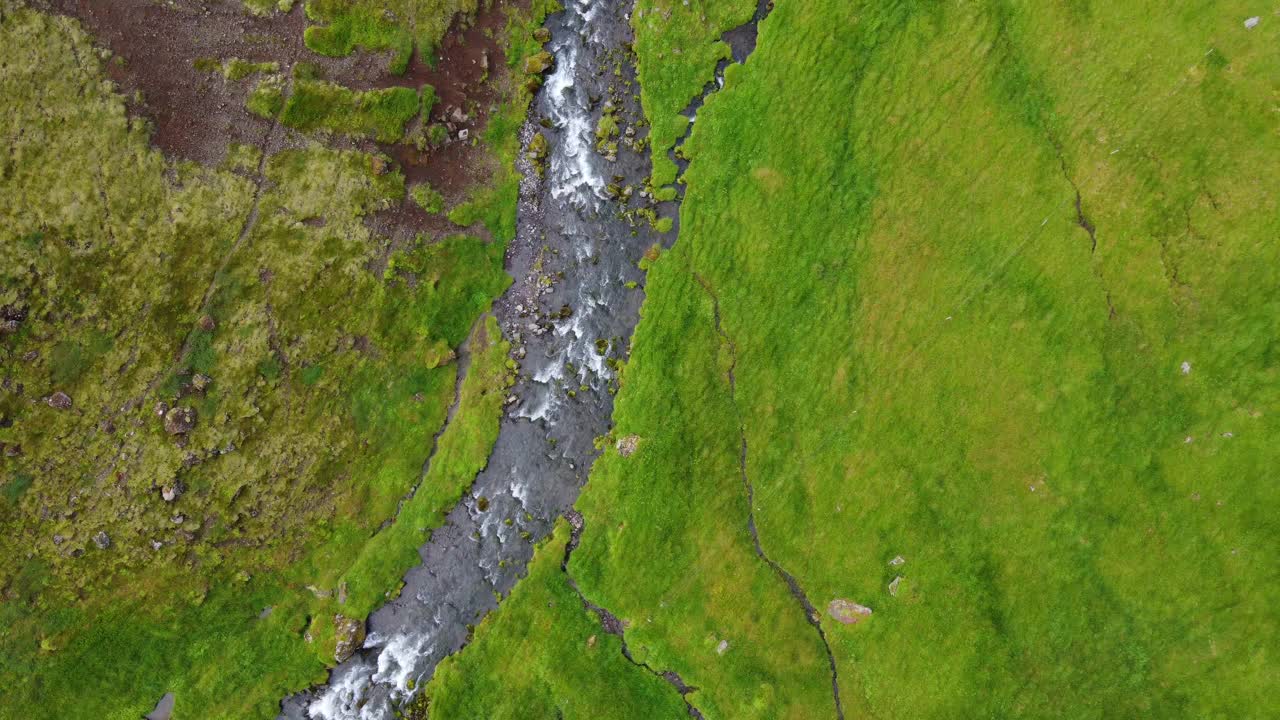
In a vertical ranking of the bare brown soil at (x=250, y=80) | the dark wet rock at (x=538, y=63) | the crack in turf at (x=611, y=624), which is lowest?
the crack in turf at (x=611, y=624)

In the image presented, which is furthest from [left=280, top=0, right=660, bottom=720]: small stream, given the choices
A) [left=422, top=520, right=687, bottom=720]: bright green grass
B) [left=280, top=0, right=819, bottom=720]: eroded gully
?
[left=422, top=520, right=687, bottom=720]: bright green grass

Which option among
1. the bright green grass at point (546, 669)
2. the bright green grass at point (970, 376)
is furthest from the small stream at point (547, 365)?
the bright green grass at point (970, 376)

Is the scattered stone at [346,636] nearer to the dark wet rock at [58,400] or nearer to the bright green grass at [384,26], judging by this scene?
the dark wet rock at [58,400]

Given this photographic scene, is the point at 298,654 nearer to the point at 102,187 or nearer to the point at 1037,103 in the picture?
the point at 102,187

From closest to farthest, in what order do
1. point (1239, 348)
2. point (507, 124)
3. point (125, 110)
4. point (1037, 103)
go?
point (1239, 348), point (1037, 103), point (125, 110), point (507, 124)

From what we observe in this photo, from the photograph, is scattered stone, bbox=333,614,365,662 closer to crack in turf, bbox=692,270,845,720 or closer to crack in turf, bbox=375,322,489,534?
crack in turf, bbox=375,322,489,534

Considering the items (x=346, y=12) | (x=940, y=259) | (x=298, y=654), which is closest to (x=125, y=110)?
(x=346, y=12)

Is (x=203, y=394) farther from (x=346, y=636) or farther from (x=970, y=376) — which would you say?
(x=970, y=376)

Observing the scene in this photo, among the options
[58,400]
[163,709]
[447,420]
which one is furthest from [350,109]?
[163,709]
